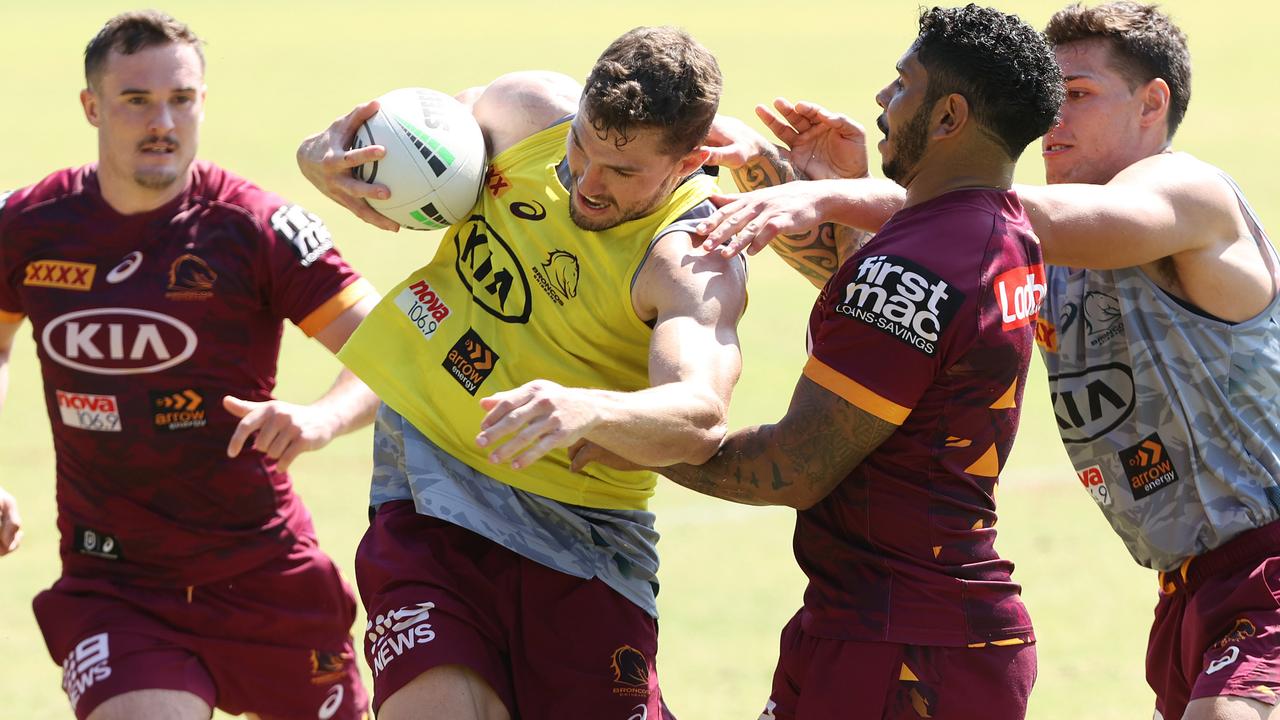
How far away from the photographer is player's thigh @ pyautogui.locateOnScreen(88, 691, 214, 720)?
226 inches

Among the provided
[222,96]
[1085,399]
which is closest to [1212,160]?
[222,96]

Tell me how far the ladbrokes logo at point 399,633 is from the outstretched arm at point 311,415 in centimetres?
107

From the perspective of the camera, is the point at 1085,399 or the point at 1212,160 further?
the point at 1212,160

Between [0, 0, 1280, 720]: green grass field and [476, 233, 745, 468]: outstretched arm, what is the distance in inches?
157

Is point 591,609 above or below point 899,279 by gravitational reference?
below

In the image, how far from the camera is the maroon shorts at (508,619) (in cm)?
489

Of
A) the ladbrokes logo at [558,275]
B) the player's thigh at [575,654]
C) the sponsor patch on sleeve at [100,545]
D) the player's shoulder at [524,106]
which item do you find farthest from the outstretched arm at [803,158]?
the sponsor patch on sleeve at [100,545]

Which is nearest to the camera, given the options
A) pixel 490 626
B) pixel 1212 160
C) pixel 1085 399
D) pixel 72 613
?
pixel 490 626

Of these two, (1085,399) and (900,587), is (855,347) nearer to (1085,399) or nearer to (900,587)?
(900,587)

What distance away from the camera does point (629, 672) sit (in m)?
5.09

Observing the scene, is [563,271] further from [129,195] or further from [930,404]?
[129,195]

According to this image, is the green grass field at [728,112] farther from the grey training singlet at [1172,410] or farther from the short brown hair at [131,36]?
the short brown hair at [131,36]

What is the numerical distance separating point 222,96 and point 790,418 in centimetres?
2898

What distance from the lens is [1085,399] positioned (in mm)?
5410
